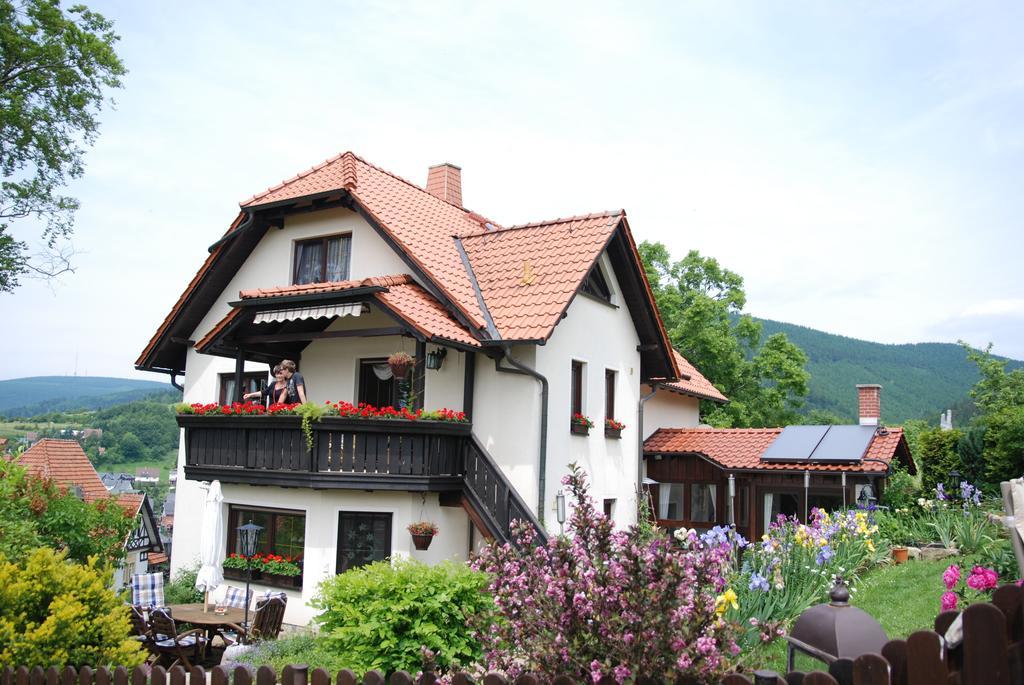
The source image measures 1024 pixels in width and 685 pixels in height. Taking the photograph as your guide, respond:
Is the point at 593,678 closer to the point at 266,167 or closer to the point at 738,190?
the point at 738,190

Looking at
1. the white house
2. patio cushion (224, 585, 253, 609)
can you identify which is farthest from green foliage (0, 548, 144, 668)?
patio cushion (224, 585, 253, 609)

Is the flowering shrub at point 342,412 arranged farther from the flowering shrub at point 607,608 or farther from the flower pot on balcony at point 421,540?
the flowering shrub at point 607,608

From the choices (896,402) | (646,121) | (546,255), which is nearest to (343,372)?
(546,255)

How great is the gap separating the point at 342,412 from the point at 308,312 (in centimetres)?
214

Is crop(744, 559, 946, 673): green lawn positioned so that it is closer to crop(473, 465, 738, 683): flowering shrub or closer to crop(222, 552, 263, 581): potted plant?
crop(473, 465, 738, 683): flowering shrub

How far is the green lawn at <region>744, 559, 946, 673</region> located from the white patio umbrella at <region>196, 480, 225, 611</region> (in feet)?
30.9

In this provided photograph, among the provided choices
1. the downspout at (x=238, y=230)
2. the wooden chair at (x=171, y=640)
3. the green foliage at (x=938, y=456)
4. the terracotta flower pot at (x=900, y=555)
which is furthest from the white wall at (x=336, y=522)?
the green foliage at (x=938, y=456)

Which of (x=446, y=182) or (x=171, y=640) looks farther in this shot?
(x=446, y=182)

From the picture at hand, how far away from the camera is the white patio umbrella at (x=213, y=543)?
1359 cm

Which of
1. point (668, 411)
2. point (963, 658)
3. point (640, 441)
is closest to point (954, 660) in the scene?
point (963, 658)

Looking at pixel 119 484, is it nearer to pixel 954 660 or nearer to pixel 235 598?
pixel 235 598

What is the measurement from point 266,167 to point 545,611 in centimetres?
1819

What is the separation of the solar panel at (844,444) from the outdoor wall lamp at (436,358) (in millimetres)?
9457

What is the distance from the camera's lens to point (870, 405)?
850 inches
